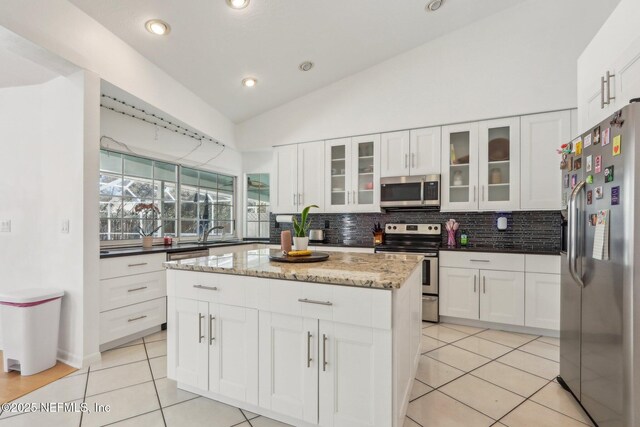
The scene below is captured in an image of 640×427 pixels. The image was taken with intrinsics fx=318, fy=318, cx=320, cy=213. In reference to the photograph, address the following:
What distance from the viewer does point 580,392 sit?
6.31 ft

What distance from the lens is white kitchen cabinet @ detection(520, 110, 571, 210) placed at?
131 inches

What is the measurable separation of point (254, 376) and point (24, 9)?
2.73 metres

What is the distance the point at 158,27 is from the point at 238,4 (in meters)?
0.71

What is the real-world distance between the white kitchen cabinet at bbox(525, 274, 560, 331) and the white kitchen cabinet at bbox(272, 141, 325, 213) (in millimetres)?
2591

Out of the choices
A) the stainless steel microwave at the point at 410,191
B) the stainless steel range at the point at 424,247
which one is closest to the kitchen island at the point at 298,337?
the stainless steel range at the point at 424,247

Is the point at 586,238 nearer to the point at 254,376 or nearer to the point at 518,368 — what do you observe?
the point at 518,368

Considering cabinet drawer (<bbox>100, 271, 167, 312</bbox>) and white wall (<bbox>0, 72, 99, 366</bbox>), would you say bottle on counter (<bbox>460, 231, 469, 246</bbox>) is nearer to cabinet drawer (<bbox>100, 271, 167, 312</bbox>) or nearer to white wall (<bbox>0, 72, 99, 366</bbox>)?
cabinet drawer (<bbox>100, 271, 167, 312</bbox>)

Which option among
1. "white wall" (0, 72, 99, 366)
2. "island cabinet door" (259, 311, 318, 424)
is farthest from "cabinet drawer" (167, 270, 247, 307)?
"white wall" (0, 72, 99, 366)

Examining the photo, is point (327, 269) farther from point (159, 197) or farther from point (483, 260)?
point (159, 197)

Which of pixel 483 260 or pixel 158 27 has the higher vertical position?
pixel 158 27

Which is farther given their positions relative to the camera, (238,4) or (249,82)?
(249,82)

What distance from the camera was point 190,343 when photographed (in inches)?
79.7


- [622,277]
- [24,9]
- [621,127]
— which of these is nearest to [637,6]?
[621,127]

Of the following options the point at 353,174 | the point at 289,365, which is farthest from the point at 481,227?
the point at 289,365
